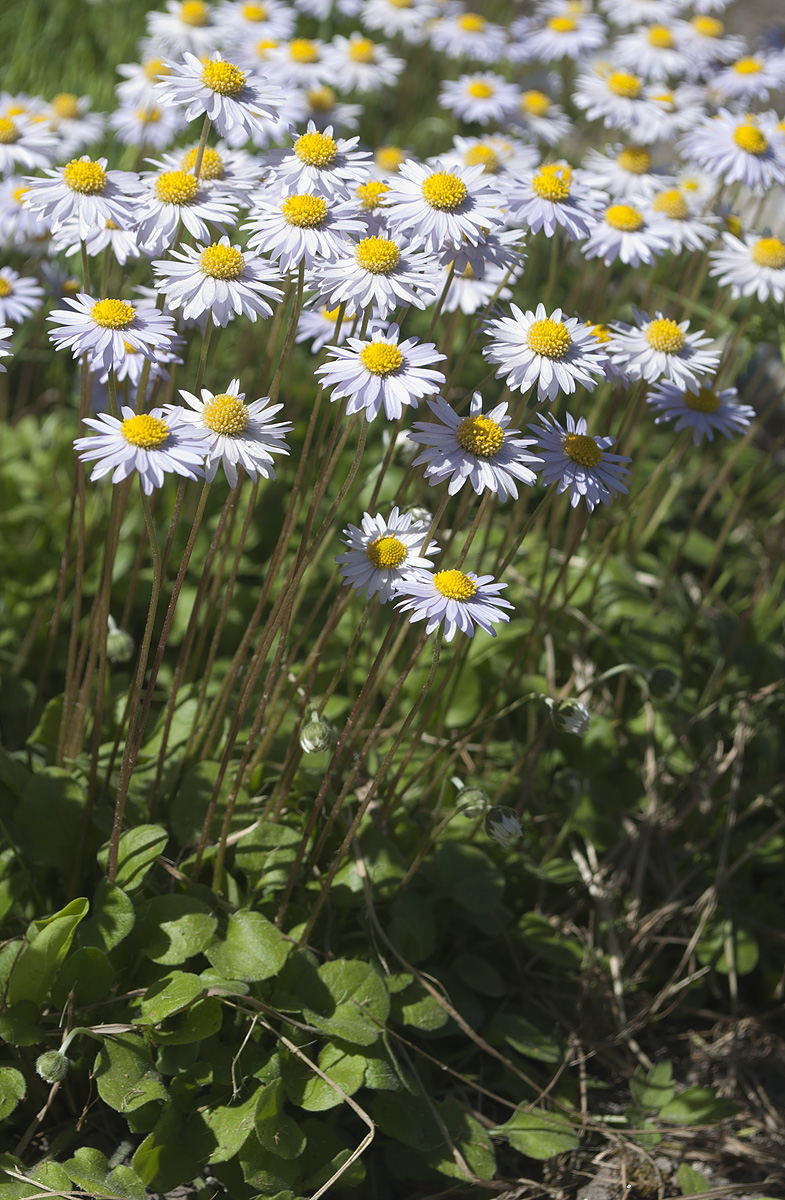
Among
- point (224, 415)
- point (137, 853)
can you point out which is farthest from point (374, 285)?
point (137, 853)

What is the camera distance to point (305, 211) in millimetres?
2051

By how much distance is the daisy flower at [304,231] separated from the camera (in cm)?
204

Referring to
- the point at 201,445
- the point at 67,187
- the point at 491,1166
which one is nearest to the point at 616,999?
the point at 491,1166

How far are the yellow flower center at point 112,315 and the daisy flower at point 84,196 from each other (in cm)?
26

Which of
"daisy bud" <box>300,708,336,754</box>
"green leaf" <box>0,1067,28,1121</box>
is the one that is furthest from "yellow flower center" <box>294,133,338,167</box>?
"green leaf" <box>0,1067,28,1121</box>

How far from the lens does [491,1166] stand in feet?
→ 7.55

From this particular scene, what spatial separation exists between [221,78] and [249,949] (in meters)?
1.86

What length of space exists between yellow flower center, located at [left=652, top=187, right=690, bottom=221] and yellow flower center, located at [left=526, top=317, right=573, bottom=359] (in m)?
1.26

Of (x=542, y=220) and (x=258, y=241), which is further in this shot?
(x=542, y=220)

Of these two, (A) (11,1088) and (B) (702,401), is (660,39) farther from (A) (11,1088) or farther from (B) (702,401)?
(A) (11,1088)

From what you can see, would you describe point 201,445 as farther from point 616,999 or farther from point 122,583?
point 616,999

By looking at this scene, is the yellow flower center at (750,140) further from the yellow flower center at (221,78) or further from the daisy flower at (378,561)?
the daisy flower at (378,561)

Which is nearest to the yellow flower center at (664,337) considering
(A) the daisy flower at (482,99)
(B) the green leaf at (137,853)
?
(B) the green leaf at (137,853)

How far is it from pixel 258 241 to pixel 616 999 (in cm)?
219
